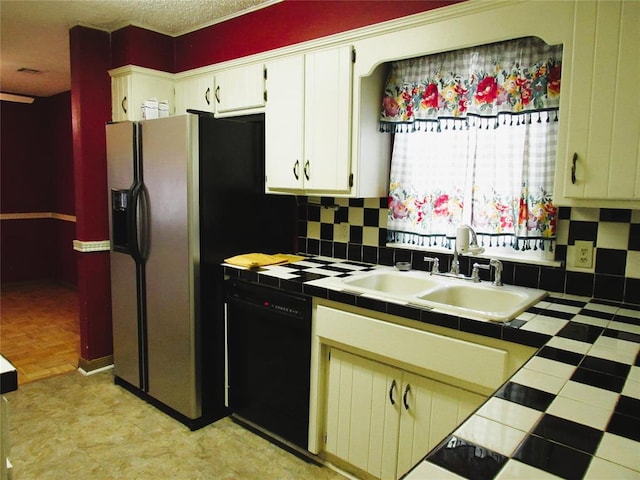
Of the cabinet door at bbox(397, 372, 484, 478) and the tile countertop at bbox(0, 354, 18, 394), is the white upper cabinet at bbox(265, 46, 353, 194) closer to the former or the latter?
Result: the cabinet door at bbox(397, 372, 484, 478)

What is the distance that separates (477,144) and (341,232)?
96cm

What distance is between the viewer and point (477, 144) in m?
2.23

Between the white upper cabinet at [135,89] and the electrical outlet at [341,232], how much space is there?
1.53 metres

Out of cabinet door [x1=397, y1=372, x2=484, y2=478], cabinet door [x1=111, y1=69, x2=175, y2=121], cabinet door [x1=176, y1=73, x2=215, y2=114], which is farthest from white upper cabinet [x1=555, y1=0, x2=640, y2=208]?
cabinet door [x1=111, y1=69, x2=175, y2=121]

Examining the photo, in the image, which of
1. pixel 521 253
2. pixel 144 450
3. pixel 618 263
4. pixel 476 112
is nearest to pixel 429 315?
pixel 521 253

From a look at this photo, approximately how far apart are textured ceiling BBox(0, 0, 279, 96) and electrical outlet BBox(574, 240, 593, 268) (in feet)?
6.94

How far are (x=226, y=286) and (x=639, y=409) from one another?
202 centimetres

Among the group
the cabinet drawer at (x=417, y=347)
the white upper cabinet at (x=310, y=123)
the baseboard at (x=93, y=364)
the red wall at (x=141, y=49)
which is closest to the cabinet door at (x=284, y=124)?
the white upper cabinet at (x=310, y=123)

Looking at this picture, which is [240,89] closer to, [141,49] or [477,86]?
[141,49]

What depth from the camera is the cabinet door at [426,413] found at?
5.66 feet

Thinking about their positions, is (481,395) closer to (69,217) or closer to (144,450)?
(144,450)

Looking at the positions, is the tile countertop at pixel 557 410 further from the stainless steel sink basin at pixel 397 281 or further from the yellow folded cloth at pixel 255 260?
the yellow folded cloth at pixel 255 260

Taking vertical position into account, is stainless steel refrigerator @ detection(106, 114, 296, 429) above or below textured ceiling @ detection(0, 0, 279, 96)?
below

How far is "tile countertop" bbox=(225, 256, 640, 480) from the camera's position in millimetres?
775
